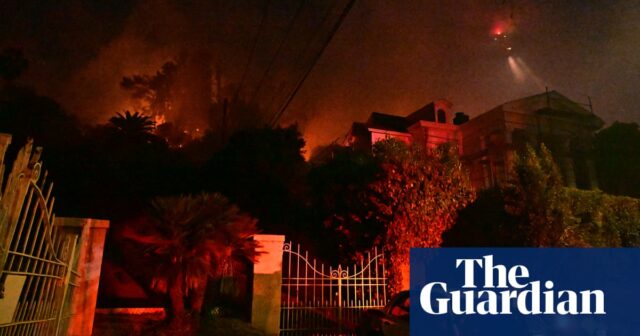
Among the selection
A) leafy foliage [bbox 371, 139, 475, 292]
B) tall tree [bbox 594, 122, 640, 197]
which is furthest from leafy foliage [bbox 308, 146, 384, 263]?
Answer: tall tree [bbox 594, 122, 640, 197]

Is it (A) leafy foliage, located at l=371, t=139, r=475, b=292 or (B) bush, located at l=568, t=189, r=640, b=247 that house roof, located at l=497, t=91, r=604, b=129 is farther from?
(A) leafy foliage, located at l=371, t=139, r=475, b=292

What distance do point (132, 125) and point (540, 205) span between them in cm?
2166

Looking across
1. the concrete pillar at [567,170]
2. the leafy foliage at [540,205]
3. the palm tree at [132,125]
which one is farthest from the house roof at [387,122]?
the leafy foliage at [540,205]

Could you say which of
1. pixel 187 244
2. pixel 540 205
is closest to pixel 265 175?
pixel 540 205

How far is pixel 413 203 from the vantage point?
10773 mm

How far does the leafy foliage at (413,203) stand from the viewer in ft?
35.2

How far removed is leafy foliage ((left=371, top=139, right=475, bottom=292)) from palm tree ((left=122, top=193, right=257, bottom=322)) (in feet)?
12.0

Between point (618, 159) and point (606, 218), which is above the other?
point (618, 159)

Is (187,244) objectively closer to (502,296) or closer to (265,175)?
(502,296)

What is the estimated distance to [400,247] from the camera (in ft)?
34.9

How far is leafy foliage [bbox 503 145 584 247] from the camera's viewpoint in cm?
1181

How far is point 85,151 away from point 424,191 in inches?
582

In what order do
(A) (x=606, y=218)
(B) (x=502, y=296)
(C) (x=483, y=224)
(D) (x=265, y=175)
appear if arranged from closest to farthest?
(B) (x=502, y=296), (A) (x=606, y=218), (C) (x=483, y=224), (D) (x=265, y=175)

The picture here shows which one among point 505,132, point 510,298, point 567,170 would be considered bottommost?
point 510,298
